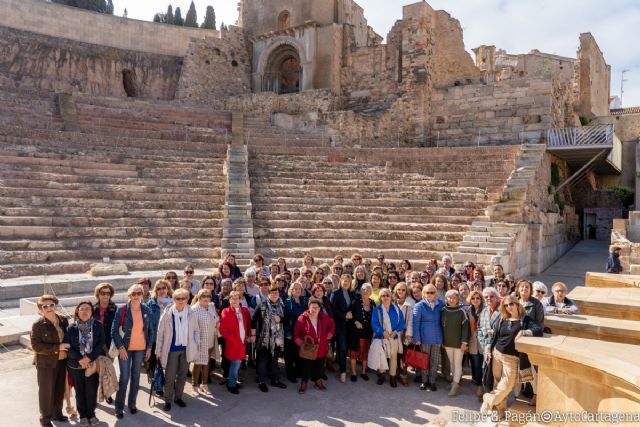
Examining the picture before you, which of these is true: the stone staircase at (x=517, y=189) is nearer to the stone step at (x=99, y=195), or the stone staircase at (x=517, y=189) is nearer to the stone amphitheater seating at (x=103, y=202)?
the stone amphitheater seating at (x=103, y=202)

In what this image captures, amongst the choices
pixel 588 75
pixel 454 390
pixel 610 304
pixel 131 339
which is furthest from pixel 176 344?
pixel 588 75

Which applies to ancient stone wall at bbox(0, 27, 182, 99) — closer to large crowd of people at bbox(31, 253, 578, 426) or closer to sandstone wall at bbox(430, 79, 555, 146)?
sandstone wall at bbox(430, 79, 555, 146)

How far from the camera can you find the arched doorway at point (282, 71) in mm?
26078

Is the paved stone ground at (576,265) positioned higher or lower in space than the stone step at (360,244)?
lower

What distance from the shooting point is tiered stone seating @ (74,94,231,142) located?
52.7 feet

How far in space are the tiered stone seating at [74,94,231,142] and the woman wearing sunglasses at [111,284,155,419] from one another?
12.1m

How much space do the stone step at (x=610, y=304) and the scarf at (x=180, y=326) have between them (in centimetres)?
422

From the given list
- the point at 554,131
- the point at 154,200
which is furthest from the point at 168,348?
the point at 554,131

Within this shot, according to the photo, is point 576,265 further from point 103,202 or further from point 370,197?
point 103,202

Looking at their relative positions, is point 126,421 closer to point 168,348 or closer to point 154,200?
point 168,348

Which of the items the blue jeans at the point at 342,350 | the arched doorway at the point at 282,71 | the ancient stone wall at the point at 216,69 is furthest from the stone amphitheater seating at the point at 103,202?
the arched doorway at the point at 282,71

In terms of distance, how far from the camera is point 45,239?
32.6 ft

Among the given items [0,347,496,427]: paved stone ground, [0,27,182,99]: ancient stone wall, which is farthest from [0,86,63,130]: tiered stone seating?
[0,347,496,427]: paved stone ground

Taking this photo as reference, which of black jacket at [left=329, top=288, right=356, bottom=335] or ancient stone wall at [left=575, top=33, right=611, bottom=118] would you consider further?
ancient stone wall at [left=575, top=33, right=611, bottom=118]
